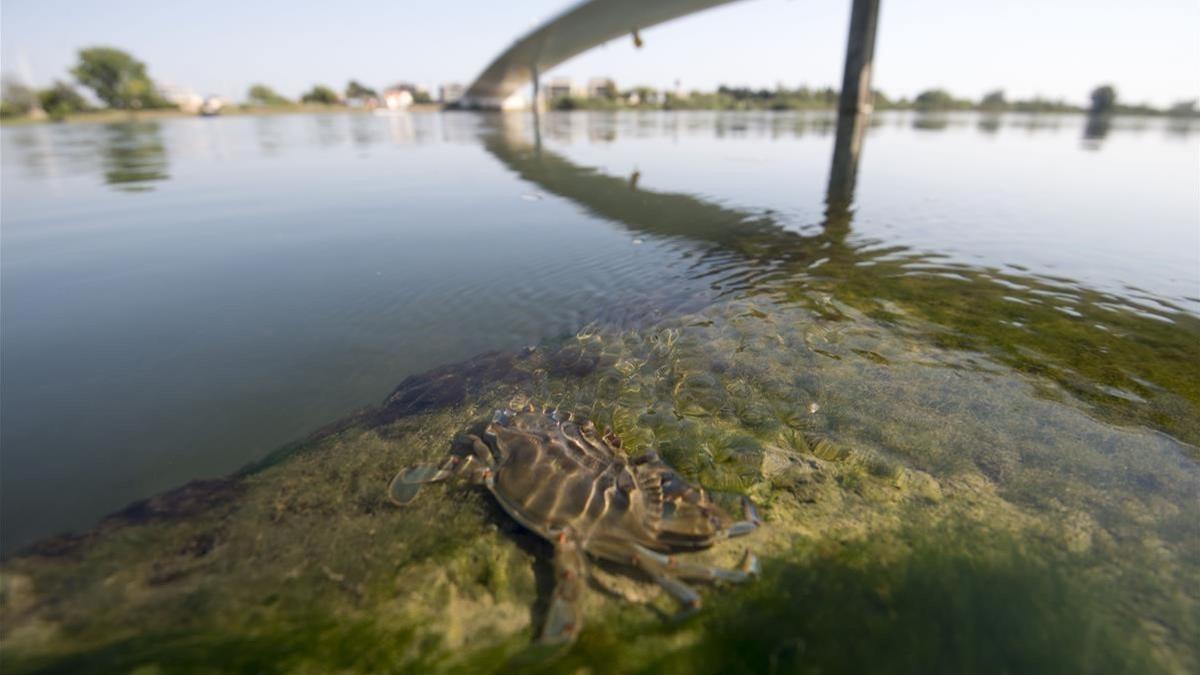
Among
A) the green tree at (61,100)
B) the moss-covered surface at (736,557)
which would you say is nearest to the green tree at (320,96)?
the green tree at (61,100)

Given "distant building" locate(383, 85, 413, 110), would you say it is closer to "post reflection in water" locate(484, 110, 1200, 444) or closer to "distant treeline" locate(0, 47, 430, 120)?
"distant treeline" locate(0, 47, 430, 120)

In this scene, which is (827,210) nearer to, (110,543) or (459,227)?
(459,227)

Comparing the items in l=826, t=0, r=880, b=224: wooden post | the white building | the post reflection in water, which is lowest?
the post reflection in water

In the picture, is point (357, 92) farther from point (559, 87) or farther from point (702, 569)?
point (702, 569)

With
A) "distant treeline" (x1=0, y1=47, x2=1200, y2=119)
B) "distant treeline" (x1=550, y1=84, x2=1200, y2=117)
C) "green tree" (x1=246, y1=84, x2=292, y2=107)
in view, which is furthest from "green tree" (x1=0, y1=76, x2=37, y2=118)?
"distant treeline" (x1=550, y1=84, x2=1200, y2=117)

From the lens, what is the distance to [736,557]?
10.4 ft

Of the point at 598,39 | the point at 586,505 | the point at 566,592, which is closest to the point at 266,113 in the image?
the point at 598,39

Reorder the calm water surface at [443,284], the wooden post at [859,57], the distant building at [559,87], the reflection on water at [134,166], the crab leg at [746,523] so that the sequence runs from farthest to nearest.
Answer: the distant building at [559,87]
the wooden post at [859,57]
the reflection on water at [134,166]
the calm water surface at [443,284]
the crab leg at [746,523]

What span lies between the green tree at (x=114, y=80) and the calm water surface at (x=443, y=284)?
4116 inches

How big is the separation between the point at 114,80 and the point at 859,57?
127 metres

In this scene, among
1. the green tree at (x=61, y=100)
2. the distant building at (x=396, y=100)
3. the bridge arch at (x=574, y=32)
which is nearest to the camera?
the bridge arch at (x=574, y=32)

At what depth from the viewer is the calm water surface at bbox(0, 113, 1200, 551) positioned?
468 centimetres

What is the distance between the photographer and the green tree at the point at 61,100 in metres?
78.3

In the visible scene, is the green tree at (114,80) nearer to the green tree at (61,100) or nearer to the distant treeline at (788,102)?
the green tree at (61,100)
